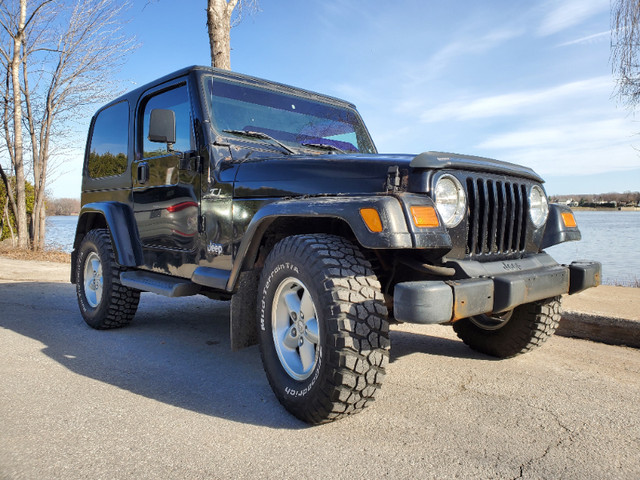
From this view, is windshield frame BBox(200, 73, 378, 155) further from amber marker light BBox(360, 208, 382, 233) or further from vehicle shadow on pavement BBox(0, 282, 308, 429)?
vehicle shadow on pavement BBox(0, 282, 308, 429)

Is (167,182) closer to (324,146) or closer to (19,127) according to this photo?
(324,146)

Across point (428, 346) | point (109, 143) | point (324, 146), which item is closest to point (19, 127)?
point (109, 143)

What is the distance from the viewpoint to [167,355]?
3.96 metres

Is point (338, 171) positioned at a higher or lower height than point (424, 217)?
higher

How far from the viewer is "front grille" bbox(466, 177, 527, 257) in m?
2.76

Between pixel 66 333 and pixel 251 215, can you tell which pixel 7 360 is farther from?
pixel 251 215

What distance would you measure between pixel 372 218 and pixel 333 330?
564 mm

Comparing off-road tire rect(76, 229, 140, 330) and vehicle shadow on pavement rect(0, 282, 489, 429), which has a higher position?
off-road tire rect(76, 229, 140, 330)

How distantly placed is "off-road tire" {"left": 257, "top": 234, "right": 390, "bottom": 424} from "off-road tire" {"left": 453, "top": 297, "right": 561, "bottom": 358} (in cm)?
155

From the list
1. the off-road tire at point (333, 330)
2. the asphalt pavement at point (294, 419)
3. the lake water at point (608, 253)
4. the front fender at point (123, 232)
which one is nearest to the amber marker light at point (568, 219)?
the asphalt pavement at point (294, 419)

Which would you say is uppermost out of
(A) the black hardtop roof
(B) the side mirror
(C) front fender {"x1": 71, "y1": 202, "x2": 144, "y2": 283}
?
(A) the black hardtop roof

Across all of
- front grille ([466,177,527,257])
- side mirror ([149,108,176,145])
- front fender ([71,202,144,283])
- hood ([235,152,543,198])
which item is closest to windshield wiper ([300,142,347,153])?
hood ([235,152,543,198])

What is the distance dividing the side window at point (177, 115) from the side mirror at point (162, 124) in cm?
19

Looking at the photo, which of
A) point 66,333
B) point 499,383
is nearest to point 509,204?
point 499,383
